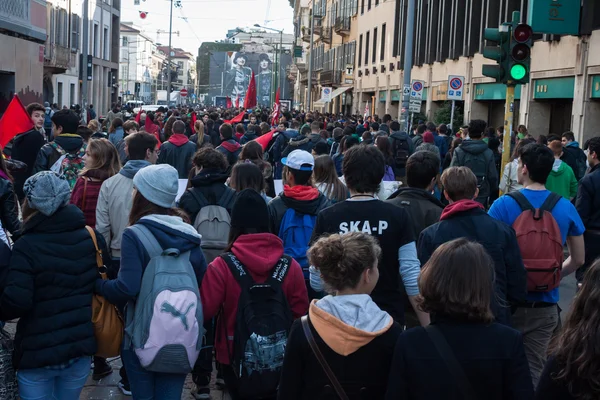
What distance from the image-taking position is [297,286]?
445cm

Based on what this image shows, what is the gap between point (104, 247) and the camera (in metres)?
4.58

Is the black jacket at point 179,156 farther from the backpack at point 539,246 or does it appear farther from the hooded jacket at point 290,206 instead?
the backpack at point 539,246

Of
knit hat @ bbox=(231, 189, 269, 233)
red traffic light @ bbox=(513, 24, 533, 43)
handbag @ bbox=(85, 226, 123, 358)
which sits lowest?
handbag @ bbox=(85, 226, 123, 358)

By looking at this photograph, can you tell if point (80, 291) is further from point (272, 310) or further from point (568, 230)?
point (568, 230)

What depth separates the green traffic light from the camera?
11.7m

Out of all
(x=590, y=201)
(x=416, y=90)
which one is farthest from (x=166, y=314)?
(x=416, y=90)

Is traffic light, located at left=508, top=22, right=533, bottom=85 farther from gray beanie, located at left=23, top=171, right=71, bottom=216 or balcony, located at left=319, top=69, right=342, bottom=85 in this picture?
balcony, located at left=319, top=69, right=342, bottom=85

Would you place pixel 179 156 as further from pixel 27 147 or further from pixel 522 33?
pixel 522 33

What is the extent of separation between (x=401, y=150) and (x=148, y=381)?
1029 cm

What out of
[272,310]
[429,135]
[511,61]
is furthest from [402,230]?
[429,135]

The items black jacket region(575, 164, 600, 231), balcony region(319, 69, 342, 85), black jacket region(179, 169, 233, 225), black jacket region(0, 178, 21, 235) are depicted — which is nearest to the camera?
black jacket region(0, 178, 21, 235)

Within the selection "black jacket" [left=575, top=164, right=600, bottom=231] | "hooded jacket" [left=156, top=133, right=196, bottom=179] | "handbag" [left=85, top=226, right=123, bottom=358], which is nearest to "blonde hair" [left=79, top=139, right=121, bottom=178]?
"handbag" [left=85, top=226, right=123, bottom=358]

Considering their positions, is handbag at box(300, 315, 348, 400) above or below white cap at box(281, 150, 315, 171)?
below

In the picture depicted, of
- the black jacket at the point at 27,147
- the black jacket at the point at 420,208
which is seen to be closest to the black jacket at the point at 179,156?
the black jacket at the point at 27,147
